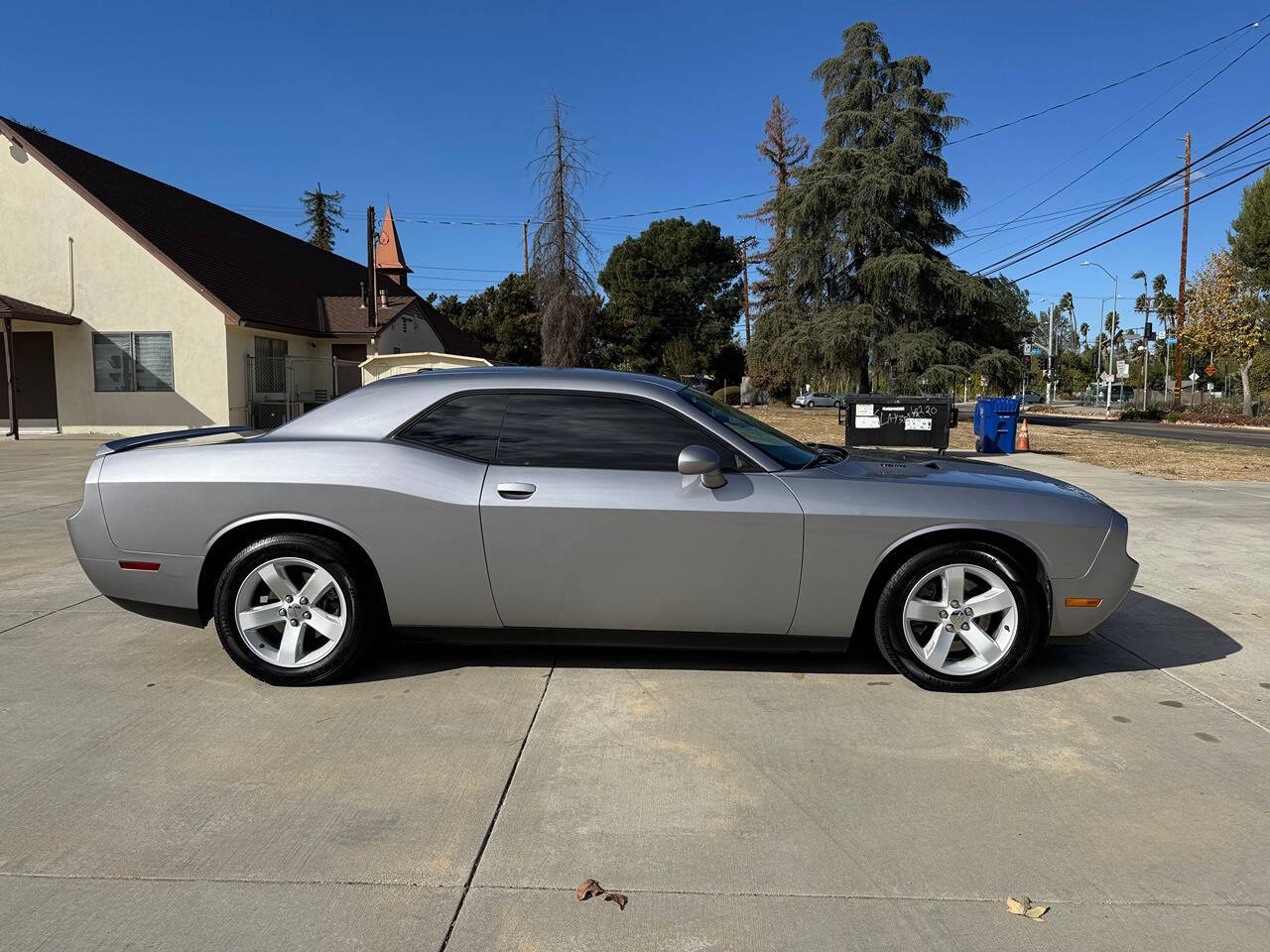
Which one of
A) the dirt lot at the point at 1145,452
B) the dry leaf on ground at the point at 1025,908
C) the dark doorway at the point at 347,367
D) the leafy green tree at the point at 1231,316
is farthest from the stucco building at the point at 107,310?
the leafy green tree at the point at 1231,316

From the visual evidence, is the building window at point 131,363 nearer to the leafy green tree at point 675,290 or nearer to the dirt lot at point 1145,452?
the dirt lot at point 1145,452

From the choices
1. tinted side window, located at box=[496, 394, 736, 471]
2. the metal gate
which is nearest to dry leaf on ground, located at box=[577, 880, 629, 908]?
tinted side window, located at box=[496, 394, 736, 471]

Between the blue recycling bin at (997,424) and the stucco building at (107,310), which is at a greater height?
the stucco building at (107,310)

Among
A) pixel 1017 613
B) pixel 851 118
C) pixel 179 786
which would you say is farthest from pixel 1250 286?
pixel 179 786

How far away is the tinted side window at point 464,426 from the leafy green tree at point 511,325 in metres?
39.9

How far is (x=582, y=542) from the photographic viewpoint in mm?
3975

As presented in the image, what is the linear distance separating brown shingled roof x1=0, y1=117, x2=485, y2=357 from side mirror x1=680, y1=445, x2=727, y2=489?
20656 millimetres

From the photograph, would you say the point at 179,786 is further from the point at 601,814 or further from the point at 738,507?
the point at 738,507

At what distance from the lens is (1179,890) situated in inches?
102

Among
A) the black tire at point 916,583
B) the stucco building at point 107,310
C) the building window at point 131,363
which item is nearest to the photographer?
the black tire at point 916,583

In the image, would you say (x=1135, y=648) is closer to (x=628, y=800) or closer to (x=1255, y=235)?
(x=628, y=800)

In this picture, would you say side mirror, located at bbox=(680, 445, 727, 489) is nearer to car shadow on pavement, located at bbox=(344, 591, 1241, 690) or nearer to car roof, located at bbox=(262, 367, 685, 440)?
car roof, located at bbox=(262, 367, 685, 440)

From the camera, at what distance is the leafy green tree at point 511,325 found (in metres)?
44.0

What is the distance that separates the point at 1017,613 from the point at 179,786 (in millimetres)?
3524
